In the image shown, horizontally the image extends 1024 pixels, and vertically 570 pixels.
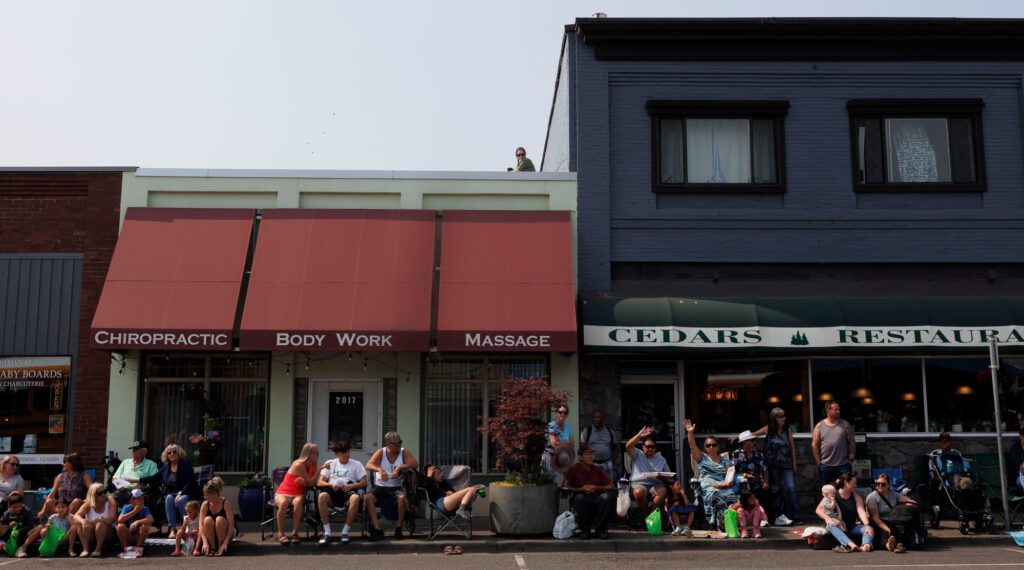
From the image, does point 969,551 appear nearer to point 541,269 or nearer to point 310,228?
point 541,269

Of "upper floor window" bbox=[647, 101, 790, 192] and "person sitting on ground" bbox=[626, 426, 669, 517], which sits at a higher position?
"upper floor window" bbox=[647, 101, 790, 192]

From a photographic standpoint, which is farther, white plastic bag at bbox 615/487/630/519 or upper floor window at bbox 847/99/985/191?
upper floor window at bbox 847/99/985/191

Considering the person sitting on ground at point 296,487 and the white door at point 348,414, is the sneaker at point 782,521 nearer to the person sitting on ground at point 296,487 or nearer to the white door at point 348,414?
the white door at point 348,414

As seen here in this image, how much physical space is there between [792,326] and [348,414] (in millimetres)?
7153

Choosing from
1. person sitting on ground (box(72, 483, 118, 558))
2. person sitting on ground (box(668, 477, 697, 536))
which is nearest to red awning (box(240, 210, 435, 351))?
person sitting on ground (box(72, 483, 118, 558))

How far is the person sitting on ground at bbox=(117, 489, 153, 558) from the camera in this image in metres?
12.0

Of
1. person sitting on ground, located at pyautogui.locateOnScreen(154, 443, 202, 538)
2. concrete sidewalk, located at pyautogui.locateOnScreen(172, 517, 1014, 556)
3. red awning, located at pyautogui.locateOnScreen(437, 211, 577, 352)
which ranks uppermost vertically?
red awning, located at pyautogui.locateOnScreen(437, 211, 577, 352)

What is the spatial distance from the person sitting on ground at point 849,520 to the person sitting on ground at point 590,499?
2.71 m

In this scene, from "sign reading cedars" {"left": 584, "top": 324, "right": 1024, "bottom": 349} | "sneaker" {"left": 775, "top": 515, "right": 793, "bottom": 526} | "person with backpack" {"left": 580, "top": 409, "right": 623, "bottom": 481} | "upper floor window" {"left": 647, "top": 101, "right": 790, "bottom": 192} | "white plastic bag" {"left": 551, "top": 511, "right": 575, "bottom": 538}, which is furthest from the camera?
"upper floor window" {"left": 647, "top": 101, "right": 790, "bottom": 192}

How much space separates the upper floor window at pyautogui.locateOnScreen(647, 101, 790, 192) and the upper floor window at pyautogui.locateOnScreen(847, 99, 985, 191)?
139 centimetres

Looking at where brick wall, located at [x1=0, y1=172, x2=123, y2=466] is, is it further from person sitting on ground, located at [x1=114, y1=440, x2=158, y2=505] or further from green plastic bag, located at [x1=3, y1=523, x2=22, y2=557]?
green plastic bag, located at [x1=3, y1=523, x2=22, y2=557]

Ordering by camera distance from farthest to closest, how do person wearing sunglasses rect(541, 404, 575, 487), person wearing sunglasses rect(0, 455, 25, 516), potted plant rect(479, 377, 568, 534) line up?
person wearing sunglasses rect(541, 404, 575, 487) < person wearing sunglasses rect(0, 455, 25, 516) < potted plant rect(479, 377, 568, 534)

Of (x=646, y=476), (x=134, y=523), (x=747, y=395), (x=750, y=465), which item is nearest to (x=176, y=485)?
(x=134, y=523)

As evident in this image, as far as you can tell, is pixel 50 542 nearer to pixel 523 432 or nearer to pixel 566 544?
pixel 523 432
